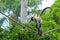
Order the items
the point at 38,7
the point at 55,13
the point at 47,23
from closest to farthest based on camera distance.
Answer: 1. the point at 47,23
2. the point at 55,13
3. the point at 38,7

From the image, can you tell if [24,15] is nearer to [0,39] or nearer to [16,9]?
[0,39]

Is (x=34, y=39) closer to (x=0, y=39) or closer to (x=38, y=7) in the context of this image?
(x=0, y=39)

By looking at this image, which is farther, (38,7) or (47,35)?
(38,7)

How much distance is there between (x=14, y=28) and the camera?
3.36 metres

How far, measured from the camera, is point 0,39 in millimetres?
3301

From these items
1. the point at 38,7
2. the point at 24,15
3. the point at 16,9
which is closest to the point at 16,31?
the point at 24,15

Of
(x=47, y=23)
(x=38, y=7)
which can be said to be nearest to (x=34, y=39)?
(x=47, y=23)

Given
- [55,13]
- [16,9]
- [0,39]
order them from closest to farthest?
[0,39]
[55,13]
[16,9]

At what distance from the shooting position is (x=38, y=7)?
845 centimetres

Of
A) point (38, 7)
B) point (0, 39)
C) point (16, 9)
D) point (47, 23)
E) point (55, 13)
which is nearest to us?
point (0, 39)

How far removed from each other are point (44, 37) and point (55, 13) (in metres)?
2.31

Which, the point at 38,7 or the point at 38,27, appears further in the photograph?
the point at 38,7

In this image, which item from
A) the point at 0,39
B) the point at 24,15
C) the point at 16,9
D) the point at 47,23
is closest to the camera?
the point at 0,39

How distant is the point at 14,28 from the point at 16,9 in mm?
4412
